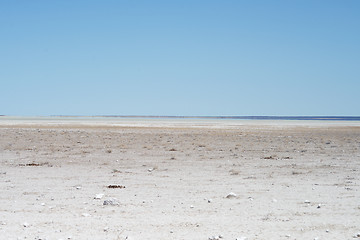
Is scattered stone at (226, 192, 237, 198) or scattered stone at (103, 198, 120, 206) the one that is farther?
scattered stone at (226, 192, 237, 198)

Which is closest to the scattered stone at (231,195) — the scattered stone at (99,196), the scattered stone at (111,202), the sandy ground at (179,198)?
→ the sandy ground at (179,198)

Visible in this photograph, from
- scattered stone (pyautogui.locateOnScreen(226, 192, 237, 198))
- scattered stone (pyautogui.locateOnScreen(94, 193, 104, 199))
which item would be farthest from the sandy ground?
scattered stone (pyautogui.locateOnScreen(226, 192, 237, 198))

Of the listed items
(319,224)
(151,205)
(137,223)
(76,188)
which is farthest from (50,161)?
(319,224)

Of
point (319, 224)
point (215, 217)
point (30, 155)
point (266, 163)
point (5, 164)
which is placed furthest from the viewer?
point (30, 155)

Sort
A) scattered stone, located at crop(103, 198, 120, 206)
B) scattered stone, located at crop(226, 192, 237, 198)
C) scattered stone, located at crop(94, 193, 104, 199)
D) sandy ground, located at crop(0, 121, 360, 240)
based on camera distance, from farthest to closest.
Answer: scattered stone, located at crop(226, 192, 237, 198) < scattered stone, located at crop(94, 193, 104, 199) < scattered stone, located at crop(103, 198, 120, 206) < sandy ground, located at crop(0, 121, 360, 240)

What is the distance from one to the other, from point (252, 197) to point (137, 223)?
359cm

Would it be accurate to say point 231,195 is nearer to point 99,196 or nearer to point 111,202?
point 111,202

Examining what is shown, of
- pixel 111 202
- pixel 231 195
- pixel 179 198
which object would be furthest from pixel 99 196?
pixel 231 195

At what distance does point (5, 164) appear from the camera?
17.6 meters

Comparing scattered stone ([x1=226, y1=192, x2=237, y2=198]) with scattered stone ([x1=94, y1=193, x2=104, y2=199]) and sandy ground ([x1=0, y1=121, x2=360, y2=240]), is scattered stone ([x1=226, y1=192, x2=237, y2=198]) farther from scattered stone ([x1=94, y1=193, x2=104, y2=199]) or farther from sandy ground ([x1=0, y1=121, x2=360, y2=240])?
scattered stone ([x1=94, y1=193, x2=104, y2=199])

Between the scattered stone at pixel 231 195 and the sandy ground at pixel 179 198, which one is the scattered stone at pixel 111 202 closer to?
the sandy ground at pixel 179 198

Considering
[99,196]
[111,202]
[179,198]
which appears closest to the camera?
[111,202]

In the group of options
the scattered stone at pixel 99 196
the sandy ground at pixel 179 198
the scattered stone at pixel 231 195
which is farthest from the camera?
the scattered stone at pixel 231 195

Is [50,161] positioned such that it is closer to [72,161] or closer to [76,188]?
[72,161]
